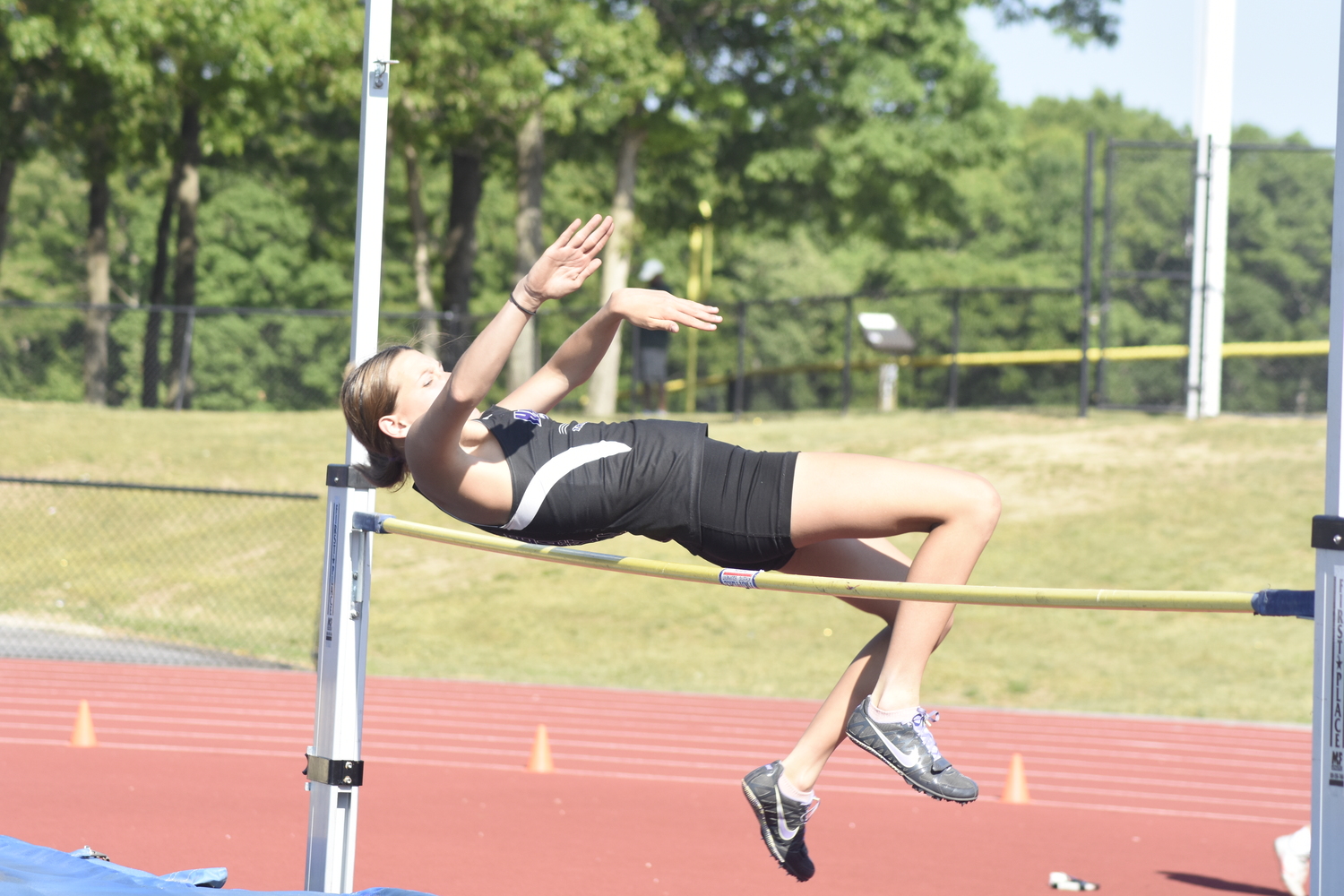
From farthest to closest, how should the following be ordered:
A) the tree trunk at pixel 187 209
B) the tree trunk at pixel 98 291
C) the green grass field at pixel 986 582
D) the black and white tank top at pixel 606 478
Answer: the tree trunk at pixel 187 209
the tree trunk at pixel 98 291
the green grass field at pixel 986 582
the black and white tank top at pixel 606 478

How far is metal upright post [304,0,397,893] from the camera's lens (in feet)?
12.9

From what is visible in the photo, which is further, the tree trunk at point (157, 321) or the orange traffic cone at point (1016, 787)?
the tree trunk at point (157, 321)

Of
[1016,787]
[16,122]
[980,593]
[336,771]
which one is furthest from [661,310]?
[16,122]

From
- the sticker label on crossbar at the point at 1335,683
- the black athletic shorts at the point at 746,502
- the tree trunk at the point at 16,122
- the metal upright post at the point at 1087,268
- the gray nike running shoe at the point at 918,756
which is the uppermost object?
the tree trunk at the point at 16,122

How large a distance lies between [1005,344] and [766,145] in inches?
782

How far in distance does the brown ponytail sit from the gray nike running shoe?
131 centimetres

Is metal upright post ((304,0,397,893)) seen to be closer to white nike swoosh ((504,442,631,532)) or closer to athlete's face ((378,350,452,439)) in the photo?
athlete's face ((378,350,452,439))

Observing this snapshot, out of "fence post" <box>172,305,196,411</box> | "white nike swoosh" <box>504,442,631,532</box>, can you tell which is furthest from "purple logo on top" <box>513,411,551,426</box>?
"fence post" <box>172,305,196,411</box>

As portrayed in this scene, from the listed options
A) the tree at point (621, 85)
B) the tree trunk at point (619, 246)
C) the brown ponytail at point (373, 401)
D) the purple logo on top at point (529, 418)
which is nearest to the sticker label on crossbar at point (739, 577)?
the purple logo on top at point (529, 418)

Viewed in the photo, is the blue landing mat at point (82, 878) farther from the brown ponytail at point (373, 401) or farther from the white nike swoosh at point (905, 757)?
the white nike swoosh at point (905, 757)

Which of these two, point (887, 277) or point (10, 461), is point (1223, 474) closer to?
point (10, 461)

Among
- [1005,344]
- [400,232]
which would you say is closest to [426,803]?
[400,232]

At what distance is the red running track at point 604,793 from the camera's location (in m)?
5.54

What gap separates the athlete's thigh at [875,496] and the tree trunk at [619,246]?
1680 cm
